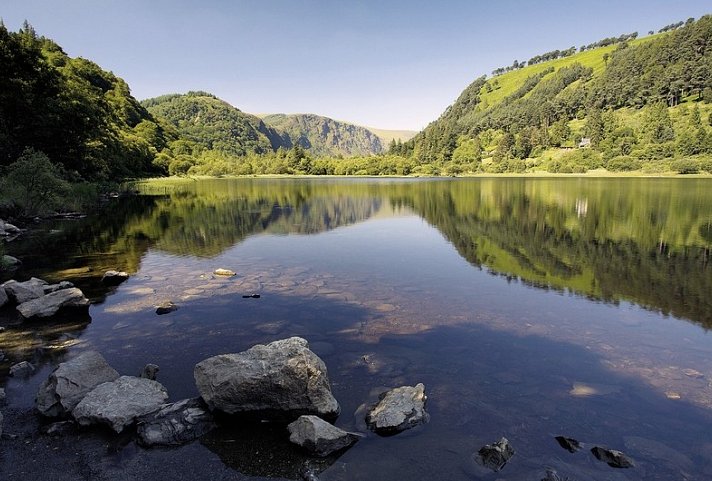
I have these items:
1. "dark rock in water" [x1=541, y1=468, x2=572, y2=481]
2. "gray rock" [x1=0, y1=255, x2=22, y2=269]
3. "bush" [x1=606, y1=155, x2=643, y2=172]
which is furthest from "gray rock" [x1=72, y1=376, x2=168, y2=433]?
"bush" [x1=606, y1=155, x2=643, y2=172]

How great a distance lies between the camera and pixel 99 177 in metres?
80.2

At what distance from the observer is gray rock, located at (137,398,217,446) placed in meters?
9.40

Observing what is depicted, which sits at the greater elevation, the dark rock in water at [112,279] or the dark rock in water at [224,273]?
the dark rock in water at [112,279]

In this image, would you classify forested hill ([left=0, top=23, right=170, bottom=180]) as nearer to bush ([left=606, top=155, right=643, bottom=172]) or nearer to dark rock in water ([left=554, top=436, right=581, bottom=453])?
dark rock in water ([left=554, top=436, right=581, bottom=453])

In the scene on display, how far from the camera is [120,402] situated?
10.1 m

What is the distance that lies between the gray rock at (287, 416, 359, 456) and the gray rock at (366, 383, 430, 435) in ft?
2.40

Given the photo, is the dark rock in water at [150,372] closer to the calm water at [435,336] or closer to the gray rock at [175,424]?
the calm water at [435,336]

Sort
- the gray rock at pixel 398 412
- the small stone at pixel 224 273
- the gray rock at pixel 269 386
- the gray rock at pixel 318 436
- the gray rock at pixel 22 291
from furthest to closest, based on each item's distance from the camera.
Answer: the small stone at pixel 224 273, the gray rock at pixel 22 291, the gray rock at pixel 269 386, the gray rock at pixel 398 412, the gray rock at pixel 318 436

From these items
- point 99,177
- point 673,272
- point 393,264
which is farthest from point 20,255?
point 99,177

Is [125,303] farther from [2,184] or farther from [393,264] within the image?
[2,184]

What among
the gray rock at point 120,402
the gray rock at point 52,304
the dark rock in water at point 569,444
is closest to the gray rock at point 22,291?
the gray rock at point 52,304

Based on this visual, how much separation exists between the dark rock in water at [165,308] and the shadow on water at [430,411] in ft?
4.38

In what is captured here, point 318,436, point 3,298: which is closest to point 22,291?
point 3,298

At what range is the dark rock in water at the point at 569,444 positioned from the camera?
9383 millimetres
